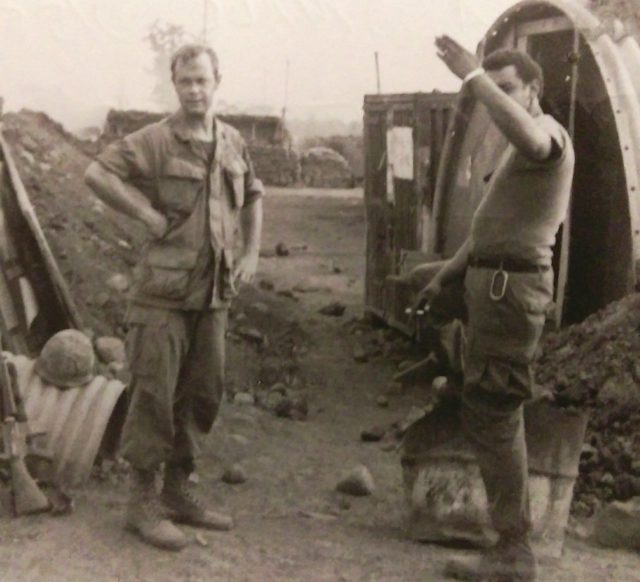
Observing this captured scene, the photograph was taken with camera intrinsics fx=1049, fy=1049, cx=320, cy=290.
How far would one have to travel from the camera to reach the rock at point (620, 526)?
174 inches

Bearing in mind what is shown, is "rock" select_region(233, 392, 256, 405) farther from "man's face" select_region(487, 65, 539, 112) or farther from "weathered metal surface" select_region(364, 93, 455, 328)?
"man's face" select_region(487, 65, 539, 112)

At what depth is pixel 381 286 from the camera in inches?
→ 373

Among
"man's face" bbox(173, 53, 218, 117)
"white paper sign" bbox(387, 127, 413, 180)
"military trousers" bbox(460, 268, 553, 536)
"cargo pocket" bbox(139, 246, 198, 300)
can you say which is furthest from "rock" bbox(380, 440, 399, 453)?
"white paper sign" bbox(387, 127, 413, 180)

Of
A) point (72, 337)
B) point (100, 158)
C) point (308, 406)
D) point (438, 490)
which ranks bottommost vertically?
point (308, 406)

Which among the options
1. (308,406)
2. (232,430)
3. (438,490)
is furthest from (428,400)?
(438,490)

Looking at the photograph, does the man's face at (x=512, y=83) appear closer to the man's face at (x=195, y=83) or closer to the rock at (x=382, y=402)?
the man's face at (x=195, y=83)

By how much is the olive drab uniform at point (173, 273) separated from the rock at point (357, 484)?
117 cm

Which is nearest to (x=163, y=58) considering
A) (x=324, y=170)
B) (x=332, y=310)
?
(x=324, y=170)

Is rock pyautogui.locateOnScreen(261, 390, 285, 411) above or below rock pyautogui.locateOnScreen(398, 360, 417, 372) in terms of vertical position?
above

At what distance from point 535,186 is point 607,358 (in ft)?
6.48

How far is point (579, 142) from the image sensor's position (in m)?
7.14

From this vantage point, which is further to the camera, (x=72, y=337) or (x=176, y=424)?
(x=72, y=337)

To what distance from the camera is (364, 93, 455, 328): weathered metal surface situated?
8523 mm

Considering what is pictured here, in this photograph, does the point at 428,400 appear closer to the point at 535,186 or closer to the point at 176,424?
the point at 176,424
